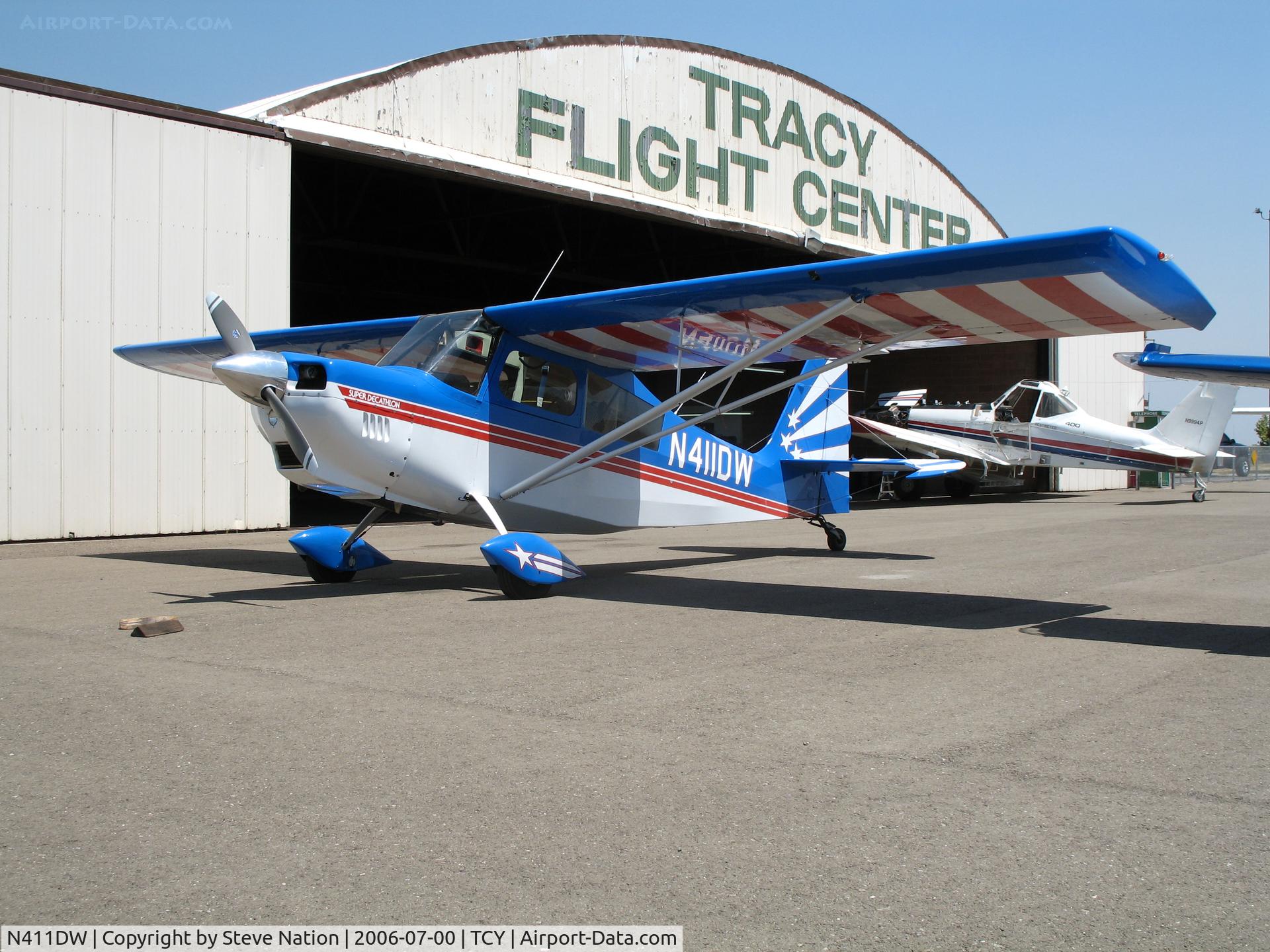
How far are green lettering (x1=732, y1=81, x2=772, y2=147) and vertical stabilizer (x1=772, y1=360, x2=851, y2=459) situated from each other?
9.95m

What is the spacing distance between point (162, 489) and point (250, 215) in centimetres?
420

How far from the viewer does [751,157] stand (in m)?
21.9

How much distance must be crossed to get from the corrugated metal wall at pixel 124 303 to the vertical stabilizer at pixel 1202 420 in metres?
21.6

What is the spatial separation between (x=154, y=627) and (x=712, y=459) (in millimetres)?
6466

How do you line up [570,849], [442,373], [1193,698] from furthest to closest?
[442,373] < [1193,698] < [570,849]

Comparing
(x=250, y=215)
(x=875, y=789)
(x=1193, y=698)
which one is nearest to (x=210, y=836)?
(x=875, y=789)

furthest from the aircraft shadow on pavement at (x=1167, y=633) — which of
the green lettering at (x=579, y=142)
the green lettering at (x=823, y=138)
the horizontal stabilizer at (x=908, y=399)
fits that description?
the horizontal stabilizer at (x=908, y=399)

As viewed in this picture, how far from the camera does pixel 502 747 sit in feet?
13.7

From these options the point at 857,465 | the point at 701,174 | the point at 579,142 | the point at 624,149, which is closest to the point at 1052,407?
the point at 701,174

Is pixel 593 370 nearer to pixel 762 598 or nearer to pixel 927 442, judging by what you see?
pixel 762 598

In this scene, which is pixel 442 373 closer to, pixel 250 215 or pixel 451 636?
pixel 451 636

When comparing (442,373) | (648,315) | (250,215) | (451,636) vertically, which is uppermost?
(250,215)

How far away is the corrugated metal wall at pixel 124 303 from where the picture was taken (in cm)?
1345

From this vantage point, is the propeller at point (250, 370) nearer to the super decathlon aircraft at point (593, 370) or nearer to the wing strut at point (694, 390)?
the super decathlon aircraft at point (593, 370)
